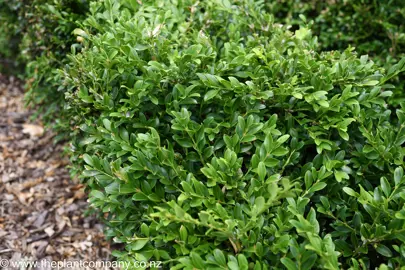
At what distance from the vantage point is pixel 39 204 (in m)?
3.60

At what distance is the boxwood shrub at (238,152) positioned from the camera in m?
1.84

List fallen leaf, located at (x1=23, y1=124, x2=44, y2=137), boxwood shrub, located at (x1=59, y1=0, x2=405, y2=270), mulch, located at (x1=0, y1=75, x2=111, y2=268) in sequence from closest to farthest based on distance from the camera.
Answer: boxwood shrub, located at (x1=59, y1=0, x2=405, y2=270) → mulch, located at (x1=0, y1=75, x2=111, y2=268) → fallen leaf, located at (x1=23, y1=124, x2=44, y2=137)

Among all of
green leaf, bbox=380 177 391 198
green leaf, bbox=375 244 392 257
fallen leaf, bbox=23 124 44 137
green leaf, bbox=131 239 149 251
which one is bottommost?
fallen leaf, bbox=23 124 44 137

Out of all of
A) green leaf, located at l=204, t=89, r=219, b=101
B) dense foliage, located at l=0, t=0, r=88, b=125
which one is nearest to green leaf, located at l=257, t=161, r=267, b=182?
green leaf, located at l=204, t=89, r=219, b=101

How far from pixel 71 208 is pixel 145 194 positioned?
173 cm

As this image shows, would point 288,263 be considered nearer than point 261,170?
Yes

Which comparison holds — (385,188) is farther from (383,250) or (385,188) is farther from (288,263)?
(288,263)

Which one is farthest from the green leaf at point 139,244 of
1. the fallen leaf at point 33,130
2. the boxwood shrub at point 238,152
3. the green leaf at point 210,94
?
the fallen leaf at point 33,130

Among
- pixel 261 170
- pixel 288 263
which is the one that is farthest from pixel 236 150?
pixel 288 263

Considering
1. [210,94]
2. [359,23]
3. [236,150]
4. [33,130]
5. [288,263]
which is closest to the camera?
[288,263]

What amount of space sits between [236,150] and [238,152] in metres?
0.02

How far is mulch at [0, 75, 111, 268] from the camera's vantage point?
3.22m

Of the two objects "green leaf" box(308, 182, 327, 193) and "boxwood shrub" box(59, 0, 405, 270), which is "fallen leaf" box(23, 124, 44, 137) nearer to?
"boxwood shrub" box(59, 0, 405, 270)

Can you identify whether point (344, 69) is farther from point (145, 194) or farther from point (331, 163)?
point (145, 194)
